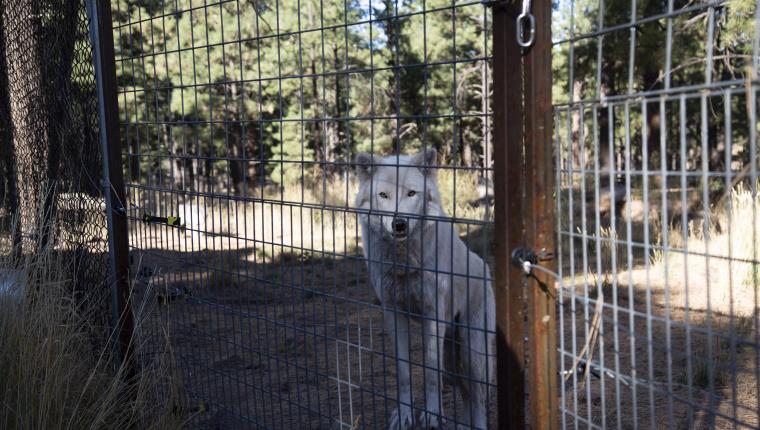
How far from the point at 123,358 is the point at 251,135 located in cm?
2014

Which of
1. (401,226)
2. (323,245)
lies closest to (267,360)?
(323,245)

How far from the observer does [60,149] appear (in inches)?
172

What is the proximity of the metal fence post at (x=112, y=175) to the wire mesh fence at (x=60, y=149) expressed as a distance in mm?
162

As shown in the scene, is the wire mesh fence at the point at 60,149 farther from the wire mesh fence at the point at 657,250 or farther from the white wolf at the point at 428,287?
the wire mesh fence at the point at 657,250

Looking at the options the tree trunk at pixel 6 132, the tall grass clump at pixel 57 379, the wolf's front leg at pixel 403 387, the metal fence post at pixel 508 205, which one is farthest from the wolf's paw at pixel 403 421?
the tree trunk at pixel 6 132

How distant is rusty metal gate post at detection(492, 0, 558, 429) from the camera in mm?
1761

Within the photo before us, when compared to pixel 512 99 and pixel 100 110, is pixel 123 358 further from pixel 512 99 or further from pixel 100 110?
pixel 512 99

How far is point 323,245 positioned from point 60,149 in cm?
218

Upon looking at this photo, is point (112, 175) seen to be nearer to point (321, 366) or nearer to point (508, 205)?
point (321, 366)

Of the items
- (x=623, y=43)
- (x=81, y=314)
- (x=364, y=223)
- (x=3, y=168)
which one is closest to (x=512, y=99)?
(x=364, y=223)

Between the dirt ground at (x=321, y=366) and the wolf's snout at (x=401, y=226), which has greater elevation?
the wolf's snout at (x=401, y=226)

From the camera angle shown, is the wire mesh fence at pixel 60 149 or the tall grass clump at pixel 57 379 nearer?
the tall grass clump at pixel 57 379

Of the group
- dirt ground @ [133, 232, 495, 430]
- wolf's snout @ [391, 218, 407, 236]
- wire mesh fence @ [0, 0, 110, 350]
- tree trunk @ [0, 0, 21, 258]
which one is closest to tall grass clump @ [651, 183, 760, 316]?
wolf's snout @ [391, 218, 407, 236]

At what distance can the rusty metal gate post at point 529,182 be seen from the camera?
5.78 ft
